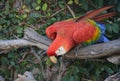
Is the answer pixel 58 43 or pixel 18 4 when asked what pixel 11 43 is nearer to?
pixel 58 43

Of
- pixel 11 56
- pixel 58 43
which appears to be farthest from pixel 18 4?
pixel 58 43

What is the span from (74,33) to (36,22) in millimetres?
936

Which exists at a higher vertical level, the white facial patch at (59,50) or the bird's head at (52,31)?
the bird's head at (52,31)

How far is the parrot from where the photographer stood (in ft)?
6.25

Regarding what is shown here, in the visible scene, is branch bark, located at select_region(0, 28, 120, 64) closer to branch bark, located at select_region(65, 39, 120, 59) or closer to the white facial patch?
branch bark, located at select_region(65, 39, 120, 59)

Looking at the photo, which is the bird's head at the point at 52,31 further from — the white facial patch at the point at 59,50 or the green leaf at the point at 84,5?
the green leaf at the point at 84,5

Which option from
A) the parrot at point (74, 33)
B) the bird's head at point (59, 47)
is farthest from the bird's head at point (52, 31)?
the bird's head at point (59, 47)

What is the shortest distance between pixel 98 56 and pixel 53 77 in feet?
2.36

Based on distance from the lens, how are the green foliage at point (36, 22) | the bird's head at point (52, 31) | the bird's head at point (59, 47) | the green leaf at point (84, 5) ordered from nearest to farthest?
the bird's head at point (59, 47)
the bird's head at point (52, 31)
the green foliage at point (36, 22)
the green leaf at point (84, 5)

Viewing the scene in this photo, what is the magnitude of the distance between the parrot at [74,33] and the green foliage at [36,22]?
1.45ft

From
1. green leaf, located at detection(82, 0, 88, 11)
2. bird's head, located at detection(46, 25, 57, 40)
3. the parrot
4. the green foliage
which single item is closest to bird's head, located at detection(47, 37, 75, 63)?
the parrot

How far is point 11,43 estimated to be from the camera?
2318 millimetres

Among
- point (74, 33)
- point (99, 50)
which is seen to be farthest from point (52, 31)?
point (99, 50)

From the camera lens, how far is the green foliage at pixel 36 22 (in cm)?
253
